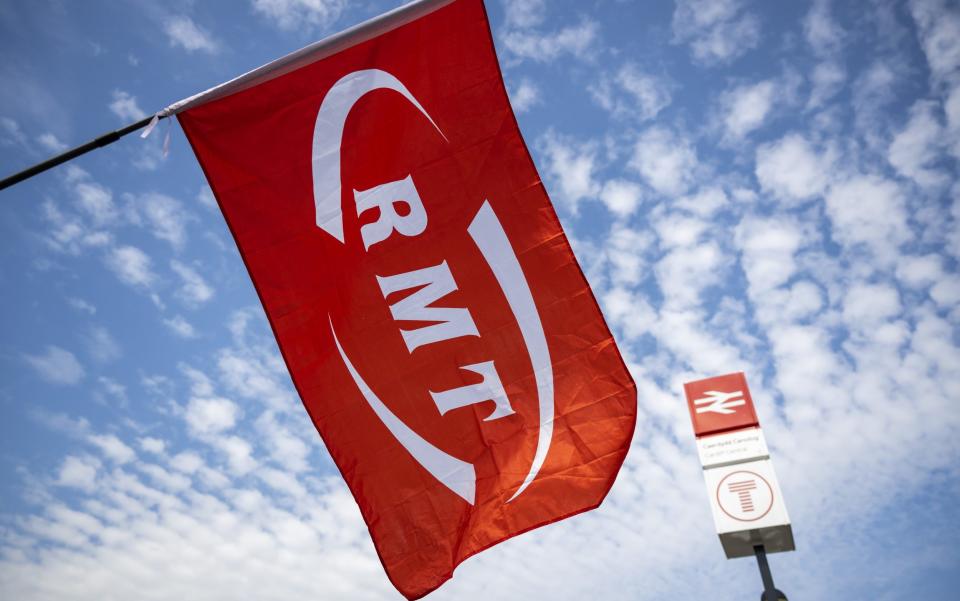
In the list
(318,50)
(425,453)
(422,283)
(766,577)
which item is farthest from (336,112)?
(766,577)

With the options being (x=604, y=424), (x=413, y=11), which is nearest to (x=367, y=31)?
(x=413, y=11)

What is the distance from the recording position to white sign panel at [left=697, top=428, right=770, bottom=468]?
4566mm

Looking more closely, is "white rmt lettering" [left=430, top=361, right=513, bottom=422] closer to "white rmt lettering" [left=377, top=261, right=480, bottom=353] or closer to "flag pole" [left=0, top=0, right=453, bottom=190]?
"white rmt lettering" [left=377, top=261, right=480, bottom=353]

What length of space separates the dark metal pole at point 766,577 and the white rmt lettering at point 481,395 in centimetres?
237

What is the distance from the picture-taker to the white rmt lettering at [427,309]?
616 cm

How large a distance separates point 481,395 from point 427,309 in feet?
2.89

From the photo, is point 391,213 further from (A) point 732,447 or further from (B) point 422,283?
(A) point 732,447

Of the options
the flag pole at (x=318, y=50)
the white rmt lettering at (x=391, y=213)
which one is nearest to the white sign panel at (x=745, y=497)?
the white rmt lettering at (x=391, y=213)

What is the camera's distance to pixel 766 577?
4152 millimetres

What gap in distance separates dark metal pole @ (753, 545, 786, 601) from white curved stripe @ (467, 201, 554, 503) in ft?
7.05

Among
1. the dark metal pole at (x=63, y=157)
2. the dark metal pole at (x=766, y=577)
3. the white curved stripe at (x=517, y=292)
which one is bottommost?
the dark metal pole at (x=766, y=577)

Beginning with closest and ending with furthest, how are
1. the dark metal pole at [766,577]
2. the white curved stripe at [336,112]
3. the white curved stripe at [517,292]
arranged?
the dark metal pole at [766,577], the white curved stripe at [517,292], the white curved stripe at [336,112]

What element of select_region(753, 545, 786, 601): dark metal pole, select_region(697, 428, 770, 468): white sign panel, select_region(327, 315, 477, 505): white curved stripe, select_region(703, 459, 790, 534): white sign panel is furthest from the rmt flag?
select_region(753, 545, 786, 601): dark metal pole

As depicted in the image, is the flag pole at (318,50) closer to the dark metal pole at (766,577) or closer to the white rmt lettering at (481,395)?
the white rmt lettering at (481,395)
